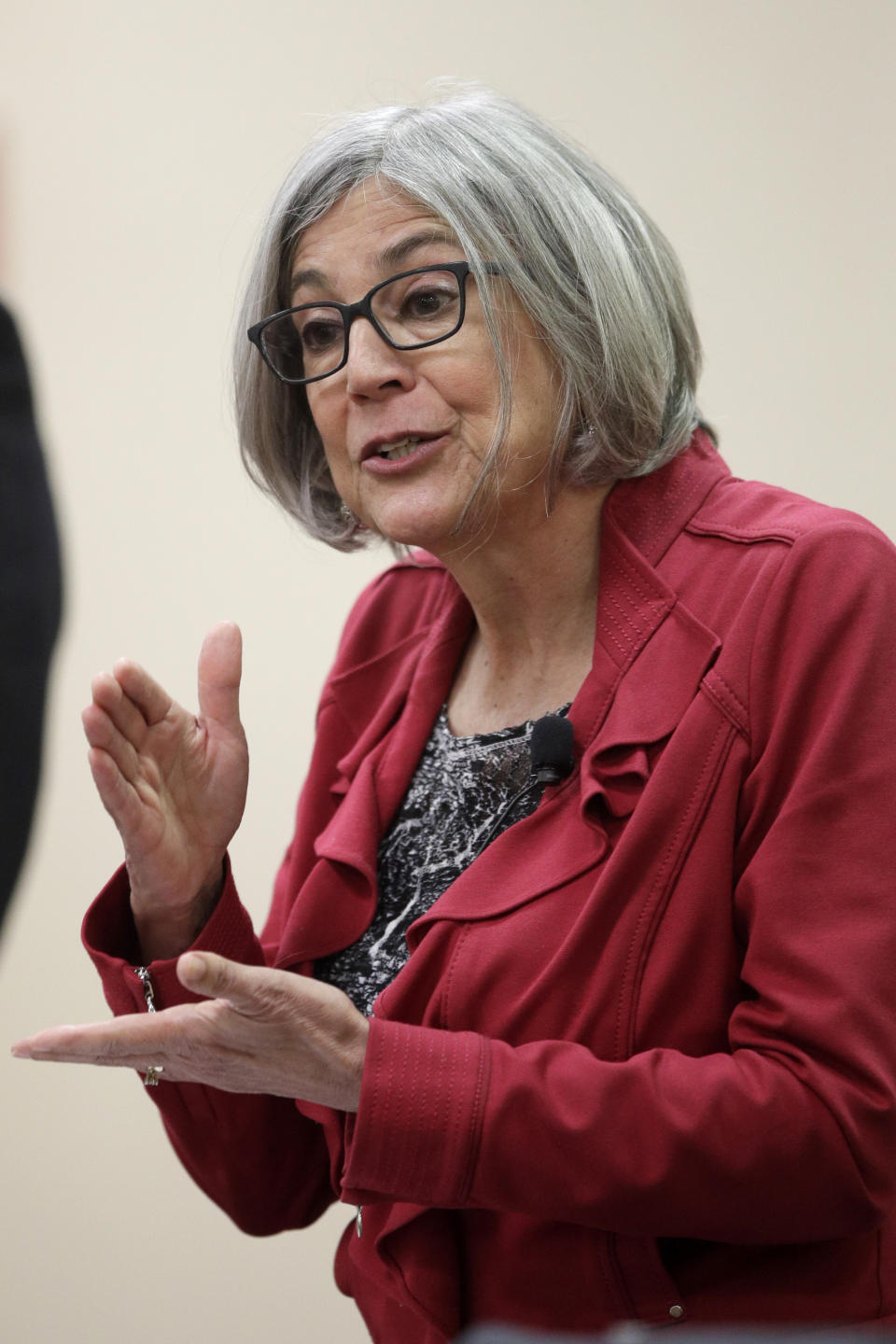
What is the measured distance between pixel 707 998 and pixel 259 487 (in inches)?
33.7

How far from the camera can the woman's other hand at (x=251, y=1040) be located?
0.96 m

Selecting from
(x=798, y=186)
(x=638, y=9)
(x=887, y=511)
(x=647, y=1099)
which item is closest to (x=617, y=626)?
→ (x=647, y=1099)

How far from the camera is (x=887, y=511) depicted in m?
2.04

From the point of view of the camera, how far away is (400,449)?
1332 millimetres

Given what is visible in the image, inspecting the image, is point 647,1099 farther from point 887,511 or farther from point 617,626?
point 887,511

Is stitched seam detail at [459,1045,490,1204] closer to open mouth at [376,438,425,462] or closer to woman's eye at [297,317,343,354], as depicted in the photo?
open mouth at [376,438,425,462]

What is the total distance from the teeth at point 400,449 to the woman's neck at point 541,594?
11 centimetres

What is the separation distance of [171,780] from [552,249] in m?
0.64

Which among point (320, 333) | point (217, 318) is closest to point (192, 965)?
point (320, 333)

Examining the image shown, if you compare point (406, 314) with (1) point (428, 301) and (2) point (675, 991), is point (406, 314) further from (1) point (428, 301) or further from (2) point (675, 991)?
(2) point (675, 991)

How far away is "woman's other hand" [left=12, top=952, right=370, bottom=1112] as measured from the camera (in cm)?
96

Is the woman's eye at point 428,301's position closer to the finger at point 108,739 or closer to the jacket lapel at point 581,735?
the jacket lapel at point 581,735

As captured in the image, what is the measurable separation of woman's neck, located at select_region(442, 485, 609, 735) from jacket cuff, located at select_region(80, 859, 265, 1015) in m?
0.32

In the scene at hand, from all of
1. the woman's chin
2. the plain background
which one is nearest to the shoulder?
the woman's chin
